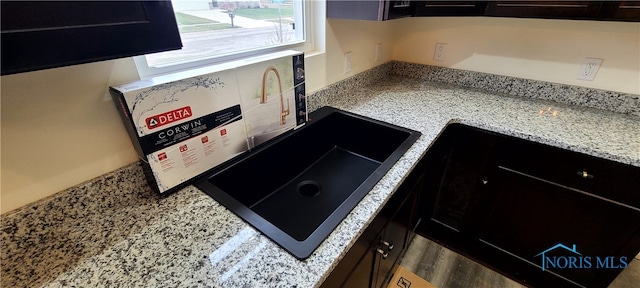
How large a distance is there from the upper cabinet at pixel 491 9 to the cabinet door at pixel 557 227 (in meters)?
0.69

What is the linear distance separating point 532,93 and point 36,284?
2.12 metres

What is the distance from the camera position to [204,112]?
809mm

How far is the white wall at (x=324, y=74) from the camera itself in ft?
1.96

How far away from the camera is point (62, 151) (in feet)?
2.15

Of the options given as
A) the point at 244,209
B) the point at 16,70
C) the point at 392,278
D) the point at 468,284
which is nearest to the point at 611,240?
the point at 468,284

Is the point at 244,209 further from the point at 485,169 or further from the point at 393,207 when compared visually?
the point at 485,169

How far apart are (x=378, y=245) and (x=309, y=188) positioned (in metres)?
0.37

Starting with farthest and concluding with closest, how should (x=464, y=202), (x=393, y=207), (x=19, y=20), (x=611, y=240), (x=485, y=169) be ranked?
(x=464, y=202)
(x=485, y=169)
(x=611, y=240)
(x=393, y=207)
(x=19, y=20)

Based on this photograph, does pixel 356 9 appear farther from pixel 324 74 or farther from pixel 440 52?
pixel 440 52

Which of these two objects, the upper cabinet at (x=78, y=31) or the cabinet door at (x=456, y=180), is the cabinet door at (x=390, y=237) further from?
the upper cabinet at (x=78, y=31)

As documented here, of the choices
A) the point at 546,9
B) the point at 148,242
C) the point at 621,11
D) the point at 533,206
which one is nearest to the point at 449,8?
the point at 546,9

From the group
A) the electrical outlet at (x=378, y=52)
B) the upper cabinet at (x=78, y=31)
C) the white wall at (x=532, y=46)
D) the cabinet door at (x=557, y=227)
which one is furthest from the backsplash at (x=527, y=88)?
the upper cabinet at (x=78, y=31)

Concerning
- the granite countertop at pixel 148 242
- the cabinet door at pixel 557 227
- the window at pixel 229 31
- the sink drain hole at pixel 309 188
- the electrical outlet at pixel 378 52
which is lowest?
the cabinet door at pixel 557 227

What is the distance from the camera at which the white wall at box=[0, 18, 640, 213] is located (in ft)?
1.96
